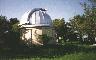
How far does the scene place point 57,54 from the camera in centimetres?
860

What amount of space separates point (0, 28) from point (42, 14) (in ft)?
11.4

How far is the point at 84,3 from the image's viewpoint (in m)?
9.19

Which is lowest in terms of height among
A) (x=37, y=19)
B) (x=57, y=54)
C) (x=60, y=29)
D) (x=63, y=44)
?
(x=57, y=54)

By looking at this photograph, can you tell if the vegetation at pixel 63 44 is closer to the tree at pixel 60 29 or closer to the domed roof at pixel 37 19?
the tree at pixel 60 29

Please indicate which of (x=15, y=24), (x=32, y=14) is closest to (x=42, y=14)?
(x=32, y=14)

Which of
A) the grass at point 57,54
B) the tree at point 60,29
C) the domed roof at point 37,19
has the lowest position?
the grass at point 57,54

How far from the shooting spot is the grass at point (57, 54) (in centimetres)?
721

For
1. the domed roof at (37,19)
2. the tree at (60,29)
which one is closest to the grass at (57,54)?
the tree at (60,29)

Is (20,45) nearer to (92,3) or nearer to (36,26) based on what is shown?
(92,3)

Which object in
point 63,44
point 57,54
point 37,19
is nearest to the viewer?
point 57,54

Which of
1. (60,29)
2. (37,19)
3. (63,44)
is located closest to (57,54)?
(63,44)

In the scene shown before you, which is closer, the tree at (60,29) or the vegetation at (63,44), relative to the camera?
the vegetation at (63,44)

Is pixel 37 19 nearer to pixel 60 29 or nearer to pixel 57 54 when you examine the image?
pixel 60 29

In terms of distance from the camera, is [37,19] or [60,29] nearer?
[60,29]
